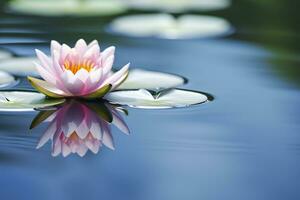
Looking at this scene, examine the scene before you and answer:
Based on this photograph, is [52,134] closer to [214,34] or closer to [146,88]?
[146,88]

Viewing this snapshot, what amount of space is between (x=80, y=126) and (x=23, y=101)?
7.7 inches

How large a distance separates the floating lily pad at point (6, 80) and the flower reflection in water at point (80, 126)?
0.78 feet

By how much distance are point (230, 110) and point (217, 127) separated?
14 cm

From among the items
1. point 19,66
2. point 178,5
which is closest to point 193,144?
point 19,66

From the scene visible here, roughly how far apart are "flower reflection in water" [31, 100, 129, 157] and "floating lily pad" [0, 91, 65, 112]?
0.09 feet

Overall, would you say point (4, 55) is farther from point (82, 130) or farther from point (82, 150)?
point (82, 150)

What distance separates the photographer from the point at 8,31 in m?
2.62

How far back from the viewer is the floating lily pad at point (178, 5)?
3291mm

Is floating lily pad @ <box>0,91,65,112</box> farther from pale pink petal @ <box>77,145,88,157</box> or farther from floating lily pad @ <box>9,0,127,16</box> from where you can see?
floating lily pad @ <box>9,0,127,16</box>

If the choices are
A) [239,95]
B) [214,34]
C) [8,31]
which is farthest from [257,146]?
[8,31]

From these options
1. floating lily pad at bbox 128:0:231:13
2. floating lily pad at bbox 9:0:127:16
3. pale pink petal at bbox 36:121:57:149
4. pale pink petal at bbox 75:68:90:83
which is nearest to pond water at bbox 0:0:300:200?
pale pink petal at bbox 36:121:57:149

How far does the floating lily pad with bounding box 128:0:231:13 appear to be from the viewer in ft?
10.8

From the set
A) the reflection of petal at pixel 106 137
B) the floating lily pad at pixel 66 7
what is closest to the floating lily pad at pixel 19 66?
the reflection of petal at pixel 106 137

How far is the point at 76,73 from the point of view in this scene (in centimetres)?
164
